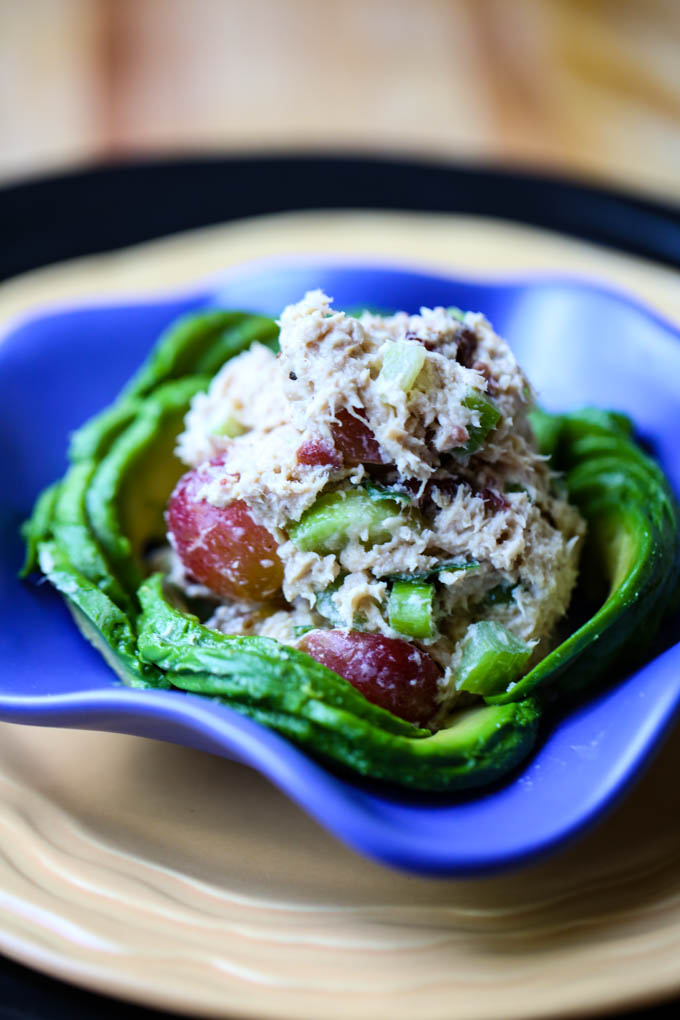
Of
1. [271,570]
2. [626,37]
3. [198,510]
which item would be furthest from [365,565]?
[626,37]

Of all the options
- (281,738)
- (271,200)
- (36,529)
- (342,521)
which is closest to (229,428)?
(342,521)

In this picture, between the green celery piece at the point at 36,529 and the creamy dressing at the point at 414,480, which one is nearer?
the creamy dressing at the point at 414,480

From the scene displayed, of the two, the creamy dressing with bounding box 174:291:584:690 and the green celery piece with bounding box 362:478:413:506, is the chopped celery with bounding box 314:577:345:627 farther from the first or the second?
the green celery piece with bounding box 362:478:413:506

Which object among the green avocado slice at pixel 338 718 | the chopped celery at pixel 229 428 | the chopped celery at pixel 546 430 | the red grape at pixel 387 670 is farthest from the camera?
the chopped celery at pixel 546 430

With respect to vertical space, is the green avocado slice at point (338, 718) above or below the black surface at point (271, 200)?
below

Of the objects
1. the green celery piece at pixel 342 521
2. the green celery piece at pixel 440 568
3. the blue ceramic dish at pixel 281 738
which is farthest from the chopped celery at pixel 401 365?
the blue ceramic dish at pixel 281 738

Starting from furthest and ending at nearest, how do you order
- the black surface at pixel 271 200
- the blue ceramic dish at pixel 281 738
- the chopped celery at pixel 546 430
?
1. the black surface at pixel 271 200
2. the chopped celery at pixel 546 430
3. the blue ceramic dish at pixel 281 738

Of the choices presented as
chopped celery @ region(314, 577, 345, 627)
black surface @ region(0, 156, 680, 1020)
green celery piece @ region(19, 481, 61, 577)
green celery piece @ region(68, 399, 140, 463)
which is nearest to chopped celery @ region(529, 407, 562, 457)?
chopped celery @ region(314, 577, 345, 627)

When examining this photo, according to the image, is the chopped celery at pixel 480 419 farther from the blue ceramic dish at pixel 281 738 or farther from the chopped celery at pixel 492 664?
the blue ceramic dish at pixel 281 738
